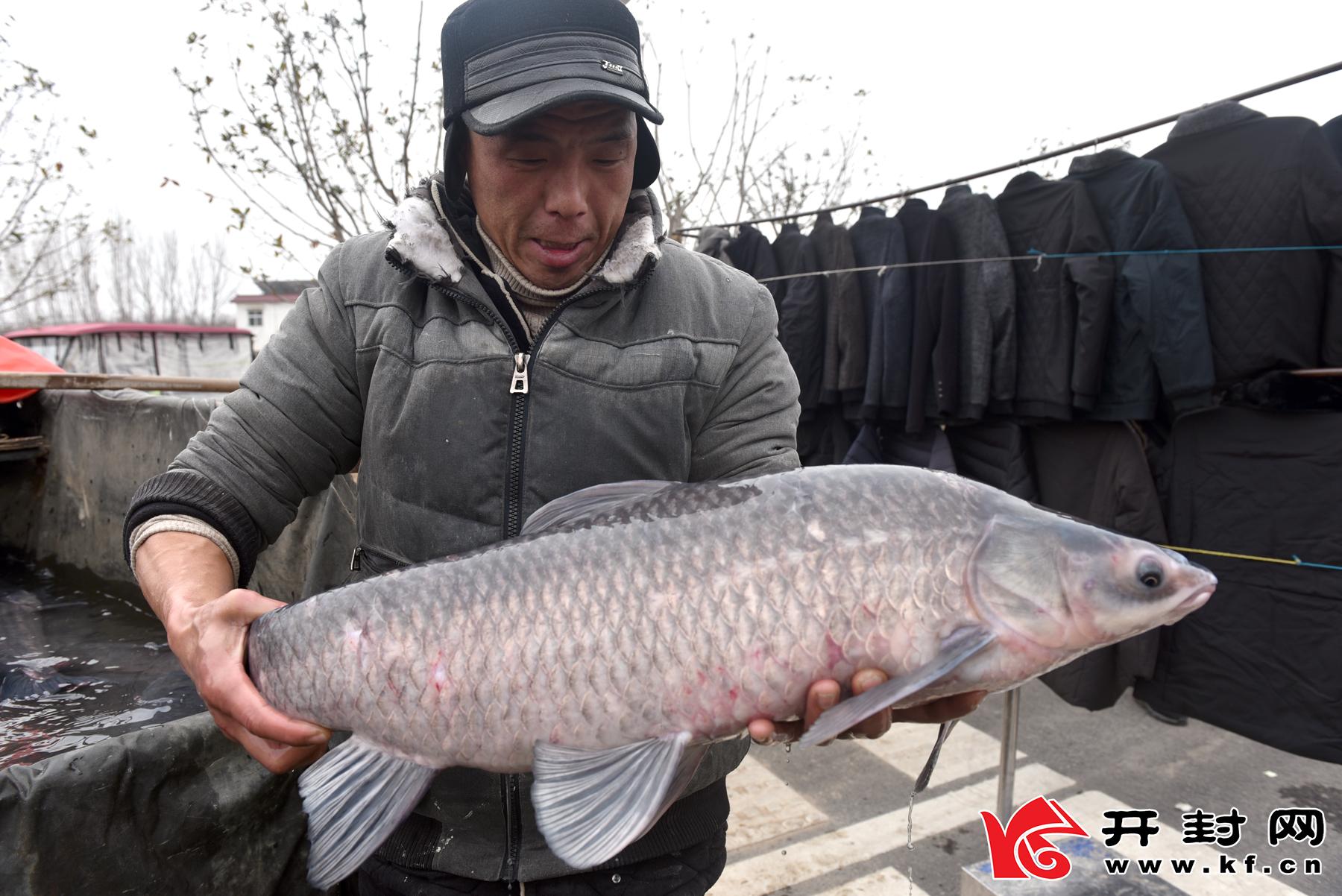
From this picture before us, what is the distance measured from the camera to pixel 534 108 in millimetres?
1638

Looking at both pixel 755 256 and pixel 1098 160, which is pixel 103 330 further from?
pixel 1098 160

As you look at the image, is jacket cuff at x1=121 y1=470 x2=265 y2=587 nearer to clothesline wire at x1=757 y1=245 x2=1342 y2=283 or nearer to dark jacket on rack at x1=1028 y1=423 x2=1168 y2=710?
clothesline wire at x1=757 y1=245 x2=1342 y2=283

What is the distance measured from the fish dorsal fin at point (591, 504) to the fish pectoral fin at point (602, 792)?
1.33ft

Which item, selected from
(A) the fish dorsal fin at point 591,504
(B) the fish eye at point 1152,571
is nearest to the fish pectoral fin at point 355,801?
(A) the fish dorsal fin at point 591,504

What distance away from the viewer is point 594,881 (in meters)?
1.85

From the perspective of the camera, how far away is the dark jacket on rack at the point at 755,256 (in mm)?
6426

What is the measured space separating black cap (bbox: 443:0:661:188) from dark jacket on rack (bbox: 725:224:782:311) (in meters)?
4.53

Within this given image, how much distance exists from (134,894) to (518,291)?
1.83 m

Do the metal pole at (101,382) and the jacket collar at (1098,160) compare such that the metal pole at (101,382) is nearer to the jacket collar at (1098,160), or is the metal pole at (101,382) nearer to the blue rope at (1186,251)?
the blue rope at (1186,251)

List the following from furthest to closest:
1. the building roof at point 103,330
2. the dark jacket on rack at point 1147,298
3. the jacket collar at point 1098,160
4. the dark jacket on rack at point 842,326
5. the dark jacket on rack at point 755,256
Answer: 1. the building roof at point 103,330
2. the dark jacket on rack at point 755,256
3. the dark jacket on rack at point 842,326
4. the jacket collar at point 1098,160
5. the dark jacket on rack at point 1147,298

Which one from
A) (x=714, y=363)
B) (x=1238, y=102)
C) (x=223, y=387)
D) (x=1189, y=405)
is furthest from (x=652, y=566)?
(x=223, y=387)

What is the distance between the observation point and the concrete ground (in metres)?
3.61

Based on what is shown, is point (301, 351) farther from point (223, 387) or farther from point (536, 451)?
point (223, 387)

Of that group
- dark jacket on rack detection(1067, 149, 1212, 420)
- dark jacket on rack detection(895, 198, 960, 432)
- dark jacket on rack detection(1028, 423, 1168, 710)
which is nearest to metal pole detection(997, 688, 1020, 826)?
dark jacket on rack detection(1028, 423, 1168, 710)
